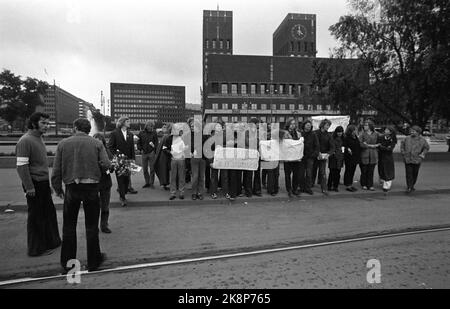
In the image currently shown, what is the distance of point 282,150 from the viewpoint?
9484mm

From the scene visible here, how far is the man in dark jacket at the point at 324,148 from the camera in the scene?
390 inches

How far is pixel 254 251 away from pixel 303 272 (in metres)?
1.09

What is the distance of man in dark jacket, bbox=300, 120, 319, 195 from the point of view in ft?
31.9

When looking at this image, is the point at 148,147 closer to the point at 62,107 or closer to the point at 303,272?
the point at 303,272

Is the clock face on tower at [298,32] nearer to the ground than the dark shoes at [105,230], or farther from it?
farther from it

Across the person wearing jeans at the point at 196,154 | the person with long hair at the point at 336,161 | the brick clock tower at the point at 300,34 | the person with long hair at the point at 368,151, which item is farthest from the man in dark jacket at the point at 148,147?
the brick clock tower at the point at 300,34

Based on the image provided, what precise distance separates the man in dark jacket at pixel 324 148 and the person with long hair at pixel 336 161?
0.58 feet

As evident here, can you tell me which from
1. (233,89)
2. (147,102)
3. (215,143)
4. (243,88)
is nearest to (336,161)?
(215,143)

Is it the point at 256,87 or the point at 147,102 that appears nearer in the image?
the point at 256,87

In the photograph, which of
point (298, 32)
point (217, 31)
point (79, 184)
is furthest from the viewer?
point (298, 32)

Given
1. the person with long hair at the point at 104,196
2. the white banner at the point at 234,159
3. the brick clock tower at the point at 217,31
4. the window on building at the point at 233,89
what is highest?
the brick clock tower at the point at 217,31

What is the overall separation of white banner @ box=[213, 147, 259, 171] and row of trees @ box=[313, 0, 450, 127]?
15.2 metres

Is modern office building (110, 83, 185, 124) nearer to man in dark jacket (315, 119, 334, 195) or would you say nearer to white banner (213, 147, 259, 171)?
man in dark jacket (315, 119, 334, 195)

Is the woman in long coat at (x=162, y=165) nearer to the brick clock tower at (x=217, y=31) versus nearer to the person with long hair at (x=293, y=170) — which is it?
the person with long hair at (x=293, y=170)
